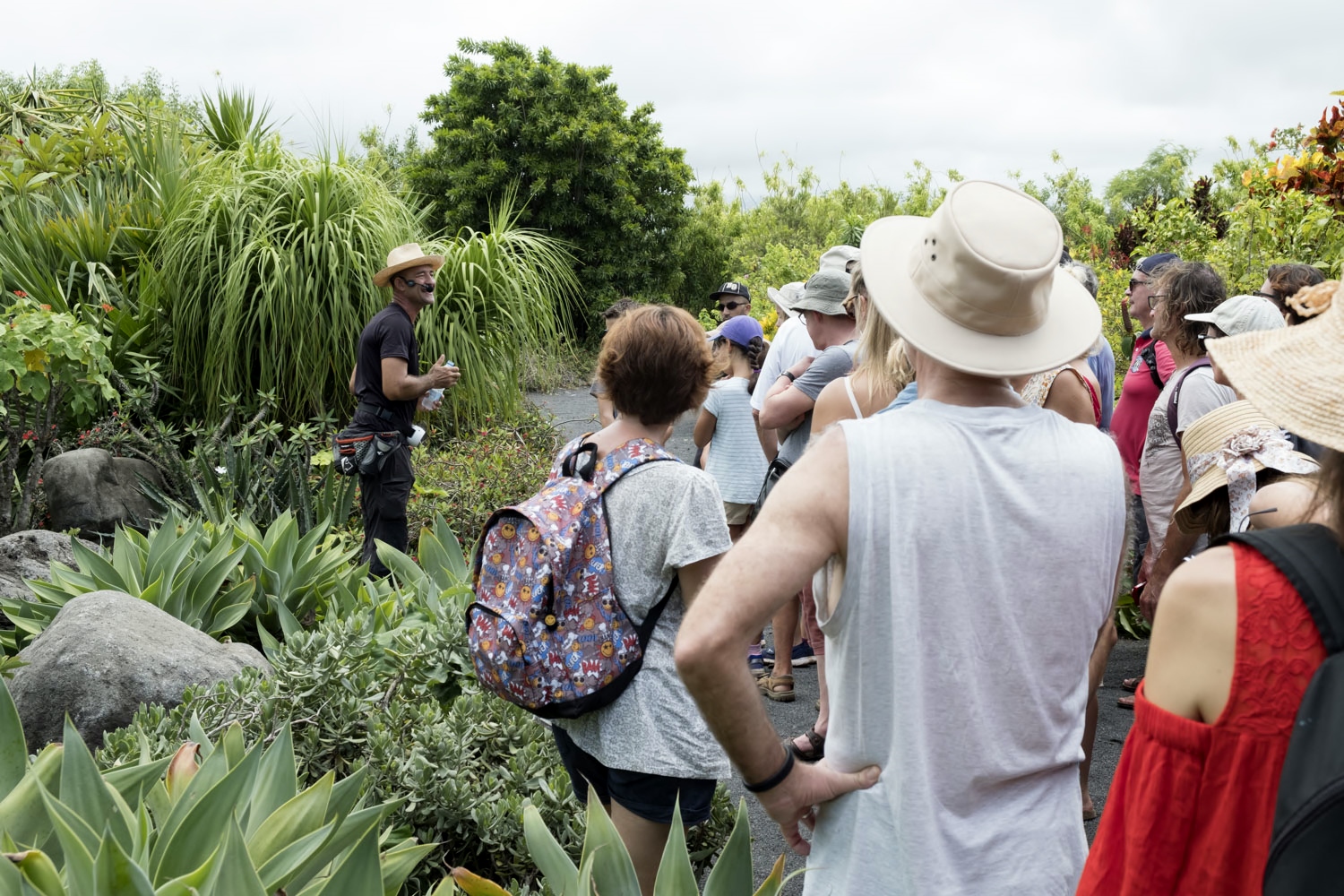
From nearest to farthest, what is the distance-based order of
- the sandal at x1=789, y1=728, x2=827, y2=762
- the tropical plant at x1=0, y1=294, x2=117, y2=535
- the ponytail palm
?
the sandal at x1=789, y1=728, x2=827, y2=762, the tropical plant at x1=0, y1=294, x2=117, y2=535, the ponytail palm

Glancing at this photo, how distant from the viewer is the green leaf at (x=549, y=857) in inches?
90.2

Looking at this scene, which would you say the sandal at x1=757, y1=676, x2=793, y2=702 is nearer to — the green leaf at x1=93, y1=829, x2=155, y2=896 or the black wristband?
the green leaf at x1=93, y1=829, x2=155, y2=896

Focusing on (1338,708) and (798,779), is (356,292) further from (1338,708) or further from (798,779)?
(1338,708)

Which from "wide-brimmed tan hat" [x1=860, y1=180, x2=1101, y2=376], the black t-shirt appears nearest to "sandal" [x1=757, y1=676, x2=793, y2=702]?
the black t-shirt

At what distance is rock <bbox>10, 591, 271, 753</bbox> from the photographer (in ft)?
12.0

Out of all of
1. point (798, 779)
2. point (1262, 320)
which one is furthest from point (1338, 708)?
point (1262, 320)

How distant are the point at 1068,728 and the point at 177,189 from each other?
10.1 meters

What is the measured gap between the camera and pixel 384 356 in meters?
5.76

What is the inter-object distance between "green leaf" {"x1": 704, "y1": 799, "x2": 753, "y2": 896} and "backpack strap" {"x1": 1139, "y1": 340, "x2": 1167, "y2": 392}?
3455 millimetres

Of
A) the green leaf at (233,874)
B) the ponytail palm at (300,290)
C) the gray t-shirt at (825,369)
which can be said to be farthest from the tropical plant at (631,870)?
the ponytail palm at (300,290)

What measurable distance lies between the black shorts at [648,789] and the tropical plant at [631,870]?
129 millimetres

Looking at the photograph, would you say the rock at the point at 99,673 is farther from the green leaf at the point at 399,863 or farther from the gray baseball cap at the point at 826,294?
the gray baseball cap at the point at 826,294

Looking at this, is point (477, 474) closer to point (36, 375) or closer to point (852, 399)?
point (36, 375)

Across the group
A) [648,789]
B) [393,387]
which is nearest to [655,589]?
[648,789]
